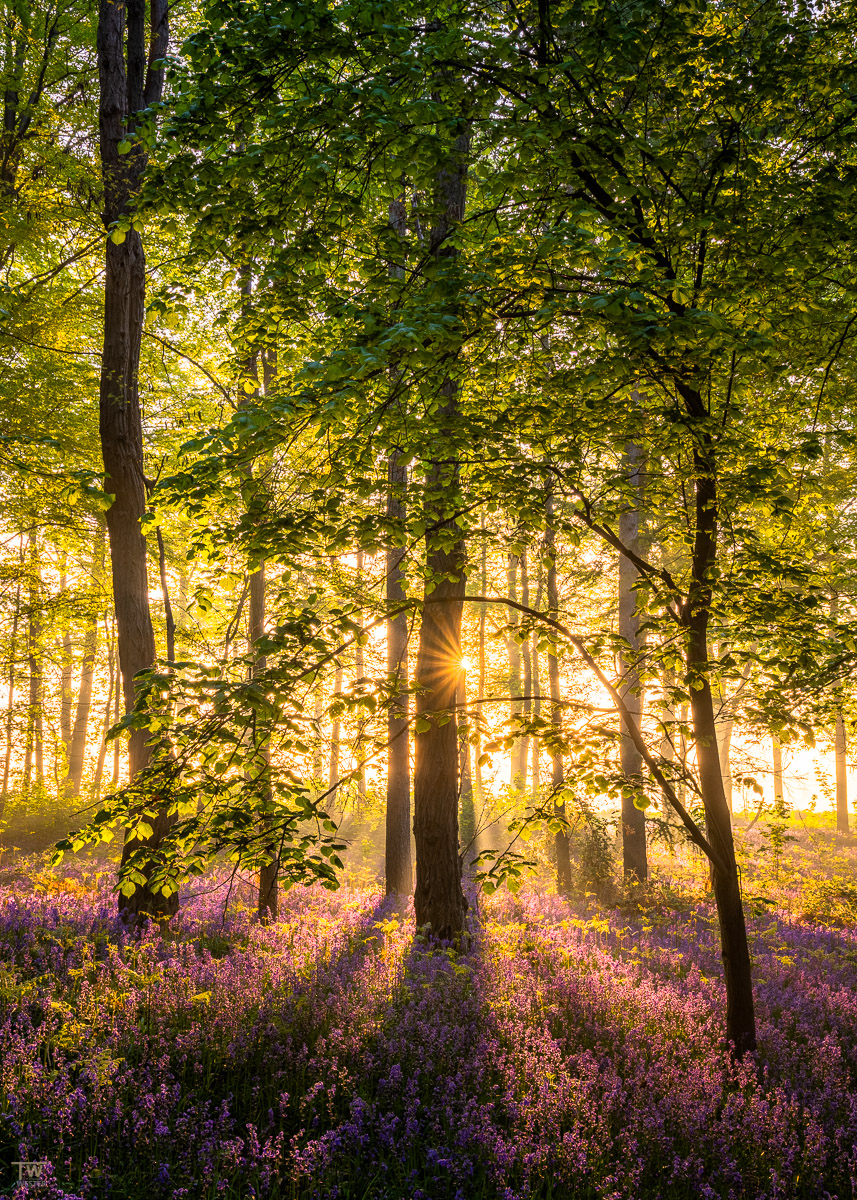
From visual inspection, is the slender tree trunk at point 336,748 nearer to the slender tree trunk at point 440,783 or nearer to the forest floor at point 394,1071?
the slender tree trunk at point 440,783

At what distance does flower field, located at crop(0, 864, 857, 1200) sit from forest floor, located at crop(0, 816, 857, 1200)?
0.02 m

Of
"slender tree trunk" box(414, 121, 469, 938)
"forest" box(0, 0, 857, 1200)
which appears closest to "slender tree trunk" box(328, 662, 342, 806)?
"forest" box(0, 0, 857, 1200)

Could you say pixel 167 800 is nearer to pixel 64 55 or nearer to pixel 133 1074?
pixel 133 1074

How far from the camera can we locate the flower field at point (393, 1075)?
141 inches

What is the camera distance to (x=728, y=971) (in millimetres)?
5391

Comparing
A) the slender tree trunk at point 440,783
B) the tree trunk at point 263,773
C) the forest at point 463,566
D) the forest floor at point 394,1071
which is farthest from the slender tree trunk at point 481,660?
the forest floor at point 394,1071

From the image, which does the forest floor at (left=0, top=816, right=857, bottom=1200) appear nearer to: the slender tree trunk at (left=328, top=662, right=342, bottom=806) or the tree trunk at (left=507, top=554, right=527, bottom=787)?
the slender tree trunk at (left=328, top=662, right=342, bottom=806)

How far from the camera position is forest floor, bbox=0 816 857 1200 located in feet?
11.8

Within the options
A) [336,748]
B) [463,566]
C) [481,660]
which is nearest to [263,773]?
[336,748]

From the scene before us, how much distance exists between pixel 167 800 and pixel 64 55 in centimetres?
1210

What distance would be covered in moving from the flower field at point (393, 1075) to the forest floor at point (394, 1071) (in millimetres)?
20

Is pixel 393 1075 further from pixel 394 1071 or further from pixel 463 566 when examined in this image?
pixel 463 566

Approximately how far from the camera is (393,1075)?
4.31 meters

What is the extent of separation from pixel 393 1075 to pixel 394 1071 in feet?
0.09
